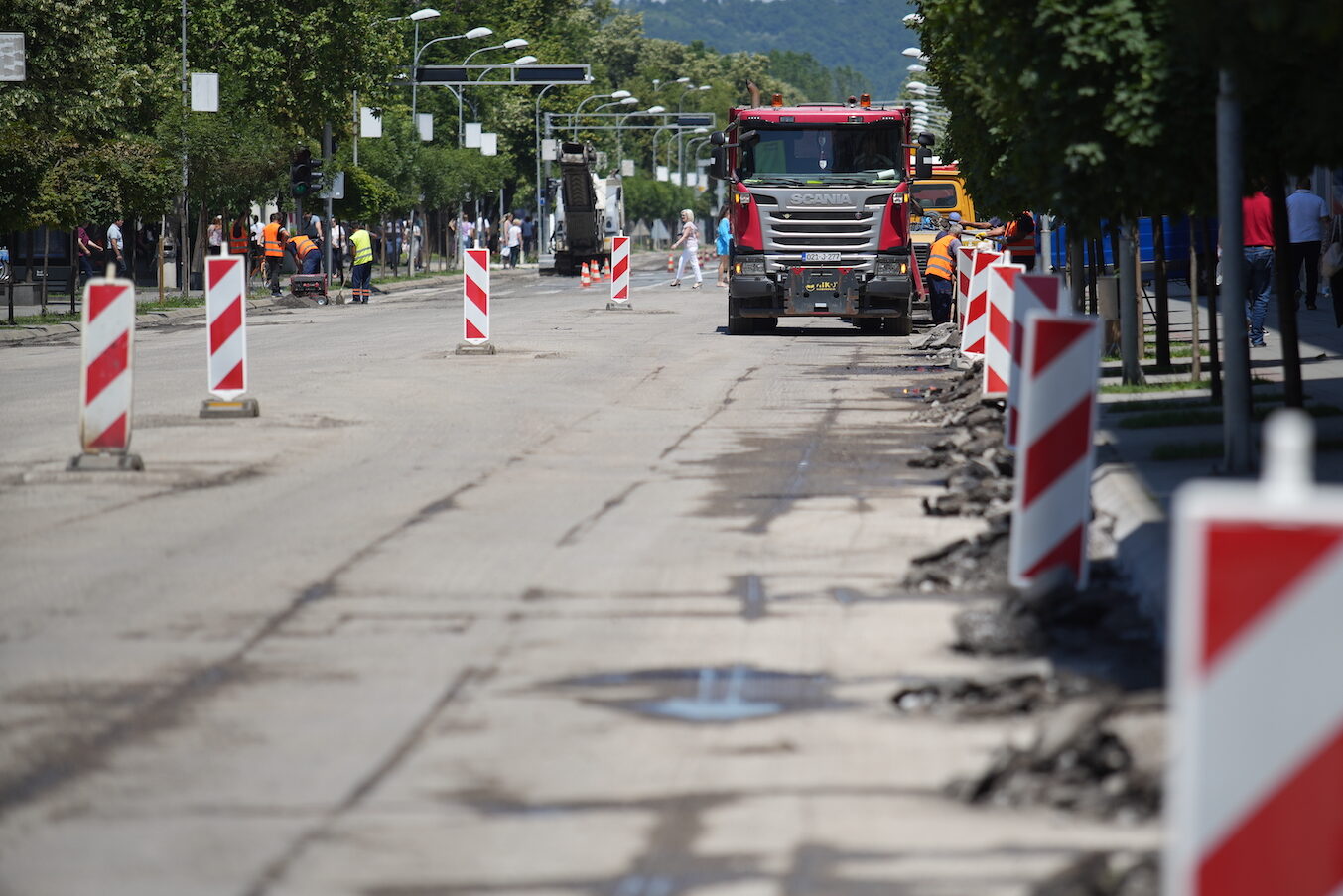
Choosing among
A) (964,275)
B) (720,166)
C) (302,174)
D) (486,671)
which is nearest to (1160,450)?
(486,671)

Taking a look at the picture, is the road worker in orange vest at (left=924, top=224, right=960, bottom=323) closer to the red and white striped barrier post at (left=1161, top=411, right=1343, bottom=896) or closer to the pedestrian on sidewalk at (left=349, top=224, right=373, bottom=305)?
the pedestrian on sidewalk at (left=349, top=224, right=373, bottom=305)

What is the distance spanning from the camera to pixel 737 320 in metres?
29.7

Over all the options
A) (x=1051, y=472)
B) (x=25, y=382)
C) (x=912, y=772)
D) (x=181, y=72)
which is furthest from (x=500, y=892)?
(x=181, y=72)

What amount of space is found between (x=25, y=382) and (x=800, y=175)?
12.0 m

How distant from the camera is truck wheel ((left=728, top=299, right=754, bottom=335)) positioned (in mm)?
29172

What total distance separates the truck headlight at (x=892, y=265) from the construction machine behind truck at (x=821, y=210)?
14 millimetres

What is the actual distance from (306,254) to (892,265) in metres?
20.3

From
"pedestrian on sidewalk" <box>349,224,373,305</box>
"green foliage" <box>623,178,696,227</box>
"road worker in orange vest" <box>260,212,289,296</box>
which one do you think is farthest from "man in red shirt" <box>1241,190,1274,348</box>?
"green foliage" <box>623,178,696,227</box>

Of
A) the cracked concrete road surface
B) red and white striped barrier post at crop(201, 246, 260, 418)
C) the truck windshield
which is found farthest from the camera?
the truck windshield

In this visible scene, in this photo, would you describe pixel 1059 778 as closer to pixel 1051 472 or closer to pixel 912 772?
pixel 912 772

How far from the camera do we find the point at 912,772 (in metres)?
5.57

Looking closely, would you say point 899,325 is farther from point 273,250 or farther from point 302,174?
point 273,250

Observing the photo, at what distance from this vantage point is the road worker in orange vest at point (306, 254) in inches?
1754

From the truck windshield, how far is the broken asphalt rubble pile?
18110 mm
